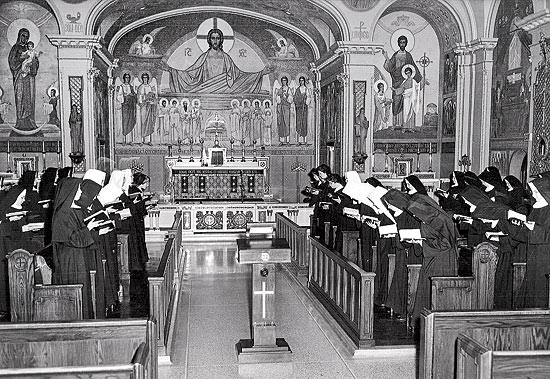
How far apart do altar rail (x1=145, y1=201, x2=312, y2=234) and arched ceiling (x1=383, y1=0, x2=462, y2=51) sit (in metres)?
6.39

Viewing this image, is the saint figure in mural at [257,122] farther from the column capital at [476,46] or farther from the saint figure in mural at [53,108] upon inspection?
the column capital at [476,46]

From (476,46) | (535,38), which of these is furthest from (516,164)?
(476,46)

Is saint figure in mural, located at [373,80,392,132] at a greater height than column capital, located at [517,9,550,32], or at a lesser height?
lesser

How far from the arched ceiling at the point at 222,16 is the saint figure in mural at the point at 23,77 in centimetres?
206

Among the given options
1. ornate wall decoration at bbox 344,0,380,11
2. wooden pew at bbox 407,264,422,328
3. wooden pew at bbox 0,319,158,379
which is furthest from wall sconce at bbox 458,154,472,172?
wooden pew at bbox 0,319,158,379

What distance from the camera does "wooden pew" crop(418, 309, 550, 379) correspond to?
4.57m

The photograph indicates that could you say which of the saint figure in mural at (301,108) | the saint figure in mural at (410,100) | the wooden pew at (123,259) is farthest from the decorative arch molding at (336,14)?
the wooden pew at (123,259)

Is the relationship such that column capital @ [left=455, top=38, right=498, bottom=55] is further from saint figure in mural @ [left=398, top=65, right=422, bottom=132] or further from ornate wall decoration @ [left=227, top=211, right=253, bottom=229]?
ornate wall decoration @ [left=227, top=211, right=253, bottom=229]

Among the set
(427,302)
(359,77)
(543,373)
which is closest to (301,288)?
(427,302)

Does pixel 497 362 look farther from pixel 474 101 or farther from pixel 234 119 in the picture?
pixel 234 119

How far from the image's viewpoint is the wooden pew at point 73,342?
4340 mm

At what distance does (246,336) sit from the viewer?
24.0 ft

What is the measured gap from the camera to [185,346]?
6941 millimetres

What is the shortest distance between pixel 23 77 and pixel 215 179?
611 centimetres
